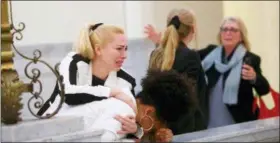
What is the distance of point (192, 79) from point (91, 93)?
2.12 ft

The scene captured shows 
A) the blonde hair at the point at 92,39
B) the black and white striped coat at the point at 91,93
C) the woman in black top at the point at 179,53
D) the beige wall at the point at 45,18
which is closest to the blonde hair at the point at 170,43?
the woman in black top at the point at 179,53

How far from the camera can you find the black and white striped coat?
7.34ft

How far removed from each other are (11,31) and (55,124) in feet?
1.37

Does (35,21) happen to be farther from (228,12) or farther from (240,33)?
(240,33)

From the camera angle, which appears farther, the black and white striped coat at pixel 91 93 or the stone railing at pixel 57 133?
the stone railing at pixel 57 133

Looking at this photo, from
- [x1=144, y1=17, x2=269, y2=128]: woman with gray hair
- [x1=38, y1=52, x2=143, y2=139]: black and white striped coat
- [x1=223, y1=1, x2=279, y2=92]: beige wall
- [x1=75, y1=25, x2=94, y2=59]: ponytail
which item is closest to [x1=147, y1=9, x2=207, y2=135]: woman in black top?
[x1=38, y1=52, x2=143, y2=139]: black and white striped coat

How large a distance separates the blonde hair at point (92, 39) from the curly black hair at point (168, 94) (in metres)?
0.29

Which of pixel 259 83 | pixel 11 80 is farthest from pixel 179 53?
pixel 259 83

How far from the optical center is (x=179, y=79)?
8.57 feet

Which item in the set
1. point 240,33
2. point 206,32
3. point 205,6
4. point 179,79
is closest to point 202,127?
point 240,33

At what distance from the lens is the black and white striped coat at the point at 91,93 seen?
2.24 metres

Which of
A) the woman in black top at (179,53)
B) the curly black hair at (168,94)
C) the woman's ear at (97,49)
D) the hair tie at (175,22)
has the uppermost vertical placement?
the hair tie at (175,22)

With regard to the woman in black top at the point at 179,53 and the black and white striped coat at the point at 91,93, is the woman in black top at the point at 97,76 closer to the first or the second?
the black and white striped coat at the point at 91,93

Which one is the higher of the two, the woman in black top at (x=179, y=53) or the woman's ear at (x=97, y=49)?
the woman's ear at (x=97, y=49)
